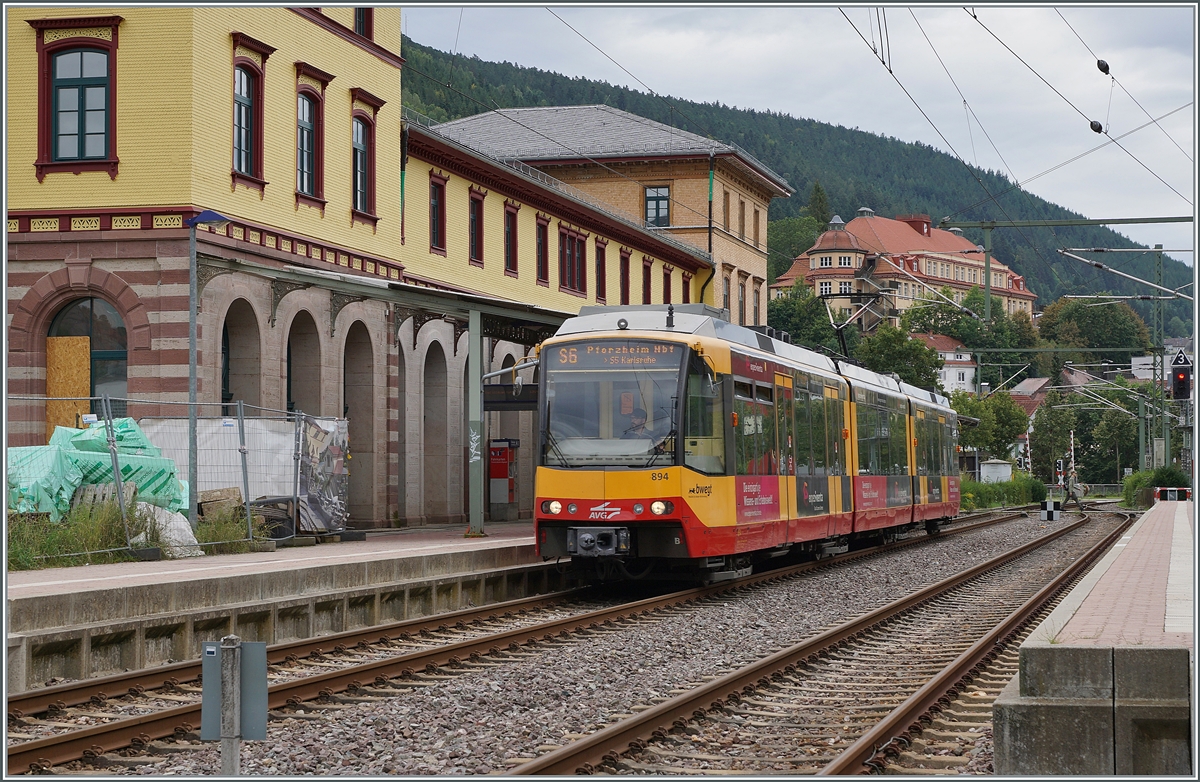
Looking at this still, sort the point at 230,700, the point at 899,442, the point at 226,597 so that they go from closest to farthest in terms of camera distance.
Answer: the point at 230,700, the point at 226,597, the point at 899,442

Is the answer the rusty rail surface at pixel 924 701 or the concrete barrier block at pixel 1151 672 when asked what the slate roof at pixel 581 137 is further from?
the concrete barrier block at pixel 1151 672

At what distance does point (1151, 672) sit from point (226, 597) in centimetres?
926

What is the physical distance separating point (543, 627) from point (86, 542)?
257 inches

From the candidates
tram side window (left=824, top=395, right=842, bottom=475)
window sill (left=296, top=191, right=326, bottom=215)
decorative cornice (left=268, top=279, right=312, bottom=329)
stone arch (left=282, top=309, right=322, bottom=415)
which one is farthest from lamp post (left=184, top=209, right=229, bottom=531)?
tram side window (left=824, top=395, right=842, bottom=475)

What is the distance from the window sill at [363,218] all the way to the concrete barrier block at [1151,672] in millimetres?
24550

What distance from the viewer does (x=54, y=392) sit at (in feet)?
85.1

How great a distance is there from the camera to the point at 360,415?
3216cm

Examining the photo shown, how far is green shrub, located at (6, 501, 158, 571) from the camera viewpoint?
57.0ft

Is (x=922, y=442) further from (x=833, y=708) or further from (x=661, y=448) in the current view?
(x=833, y=708)

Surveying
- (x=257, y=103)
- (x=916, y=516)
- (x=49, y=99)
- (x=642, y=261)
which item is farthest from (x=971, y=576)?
(x=642, y=261)

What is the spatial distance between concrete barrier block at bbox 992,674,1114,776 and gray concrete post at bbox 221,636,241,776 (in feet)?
13.8

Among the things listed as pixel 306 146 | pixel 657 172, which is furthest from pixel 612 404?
pixel 657 172

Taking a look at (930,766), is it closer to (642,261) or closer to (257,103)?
(257,103)

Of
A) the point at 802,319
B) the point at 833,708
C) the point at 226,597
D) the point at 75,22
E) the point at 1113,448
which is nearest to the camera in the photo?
the point at 833,708
